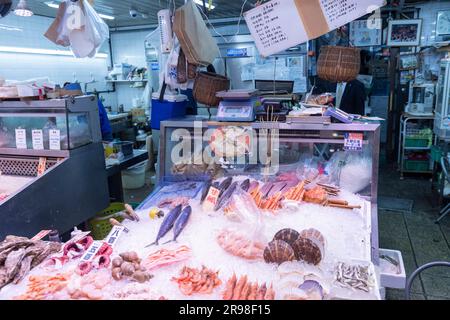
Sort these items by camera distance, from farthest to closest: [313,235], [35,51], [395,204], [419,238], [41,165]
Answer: [35,51] < [395,204] < [419,238] < [41,165] < [313,235]

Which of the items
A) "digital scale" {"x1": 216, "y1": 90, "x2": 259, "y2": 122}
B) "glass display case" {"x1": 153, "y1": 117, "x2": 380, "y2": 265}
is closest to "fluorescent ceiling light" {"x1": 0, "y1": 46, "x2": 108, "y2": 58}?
"glass display case" {"x1": 153, "y1": 117, "x2": 380, "y2": 265}

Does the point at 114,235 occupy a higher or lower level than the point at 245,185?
lower

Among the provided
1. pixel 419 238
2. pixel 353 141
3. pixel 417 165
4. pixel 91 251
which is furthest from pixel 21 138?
pixel 417 165

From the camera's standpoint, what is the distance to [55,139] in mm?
3031

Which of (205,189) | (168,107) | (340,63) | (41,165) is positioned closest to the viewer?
(205,189)

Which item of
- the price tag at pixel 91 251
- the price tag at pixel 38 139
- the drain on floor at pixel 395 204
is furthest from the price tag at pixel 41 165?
the drain on floor at pixel 395 204

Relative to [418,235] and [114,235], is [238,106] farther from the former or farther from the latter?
[418,235]

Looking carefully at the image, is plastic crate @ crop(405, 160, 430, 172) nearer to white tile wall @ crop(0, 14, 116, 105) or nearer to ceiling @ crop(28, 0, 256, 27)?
ceiling @ crop(28, 0, 256, 27)

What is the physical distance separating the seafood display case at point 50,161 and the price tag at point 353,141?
2.21 m

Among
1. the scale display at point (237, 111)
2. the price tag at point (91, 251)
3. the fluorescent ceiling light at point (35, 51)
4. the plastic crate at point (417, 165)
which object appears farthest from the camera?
the fluorescent ceiling light at point (35, 51)

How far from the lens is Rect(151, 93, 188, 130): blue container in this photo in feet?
11.1

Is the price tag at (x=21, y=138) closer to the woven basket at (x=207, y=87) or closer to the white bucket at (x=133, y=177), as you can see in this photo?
the woven basket at (x=207, y=87)

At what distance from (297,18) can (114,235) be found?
203 cm

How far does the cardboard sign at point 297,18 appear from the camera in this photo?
8.57 feet
